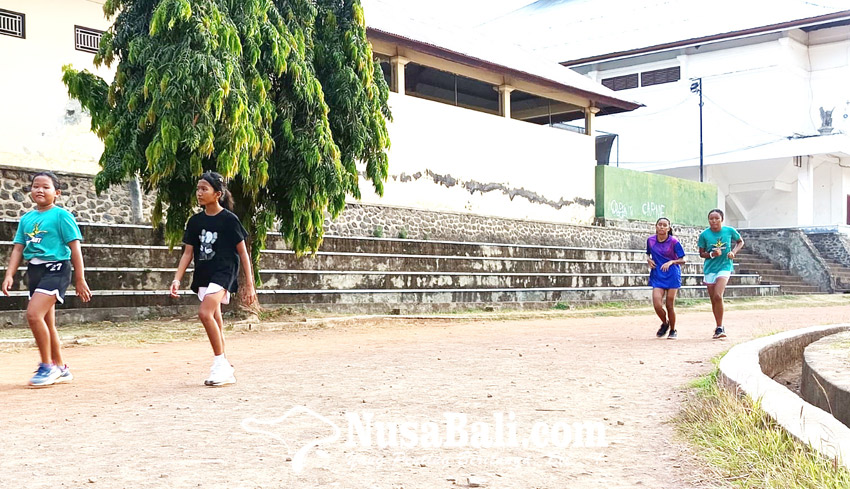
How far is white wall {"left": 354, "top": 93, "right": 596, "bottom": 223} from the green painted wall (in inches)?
20.0

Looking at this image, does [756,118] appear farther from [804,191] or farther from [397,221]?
[397,221]

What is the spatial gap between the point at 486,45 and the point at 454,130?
13.4ft

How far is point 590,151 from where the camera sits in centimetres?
2706

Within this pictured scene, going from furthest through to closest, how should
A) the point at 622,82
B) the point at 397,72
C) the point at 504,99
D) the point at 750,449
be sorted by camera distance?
1. the point at 622,82
2. the point at 504,99
3. the point at 397,72
4. the point at 750,449

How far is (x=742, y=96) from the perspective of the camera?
3338cm

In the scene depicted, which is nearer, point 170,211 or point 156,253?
point 170,211

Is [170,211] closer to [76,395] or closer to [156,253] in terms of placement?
[156,253]

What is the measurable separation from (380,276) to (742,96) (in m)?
21.7

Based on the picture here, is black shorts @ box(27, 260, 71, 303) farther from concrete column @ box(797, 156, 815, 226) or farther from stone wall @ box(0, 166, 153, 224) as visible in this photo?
→ concrete column @ box(797, 156, 815, 226)

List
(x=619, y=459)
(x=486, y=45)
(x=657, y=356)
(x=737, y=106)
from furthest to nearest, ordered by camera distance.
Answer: (x=737, y=106), (x=486, y=45), (x=657, y=356), (x=619, y=459)

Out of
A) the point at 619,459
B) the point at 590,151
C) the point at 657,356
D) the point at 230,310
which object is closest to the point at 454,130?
the point at 590,151

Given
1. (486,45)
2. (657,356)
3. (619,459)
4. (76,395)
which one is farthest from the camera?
(486,45)

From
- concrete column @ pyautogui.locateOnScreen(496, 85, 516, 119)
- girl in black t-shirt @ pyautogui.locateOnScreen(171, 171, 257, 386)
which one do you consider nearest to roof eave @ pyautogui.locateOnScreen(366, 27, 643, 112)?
concrete column @ pyautogui.locateOnScreen(496, 85, 516, 119)

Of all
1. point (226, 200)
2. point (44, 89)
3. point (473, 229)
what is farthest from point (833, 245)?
point (226, 200)
